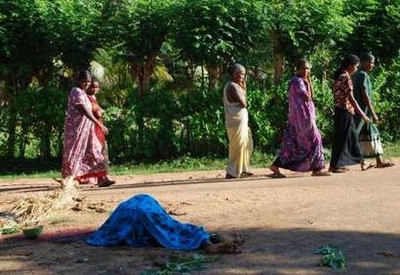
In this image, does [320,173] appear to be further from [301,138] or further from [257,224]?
[257,224]

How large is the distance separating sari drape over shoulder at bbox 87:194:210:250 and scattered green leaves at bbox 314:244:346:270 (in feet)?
3.12

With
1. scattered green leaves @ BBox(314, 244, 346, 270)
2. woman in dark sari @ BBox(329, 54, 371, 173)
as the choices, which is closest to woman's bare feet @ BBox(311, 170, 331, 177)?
woman in dark sari @ BBox(329, 54, 371, 173)

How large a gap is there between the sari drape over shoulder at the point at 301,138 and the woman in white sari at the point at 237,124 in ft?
1.83

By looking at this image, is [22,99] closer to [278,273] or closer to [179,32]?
[179,32]

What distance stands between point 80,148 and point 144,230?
3.97m

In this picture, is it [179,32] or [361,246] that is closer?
[361,246]

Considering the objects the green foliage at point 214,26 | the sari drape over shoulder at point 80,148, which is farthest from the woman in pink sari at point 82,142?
the green foliage at point 214,26

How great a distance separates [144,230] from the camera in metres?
5.51

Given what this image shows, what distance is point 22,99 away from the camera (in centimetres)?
1252

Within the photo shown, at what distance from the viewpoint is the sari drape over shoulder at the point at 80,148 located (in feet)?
30.2

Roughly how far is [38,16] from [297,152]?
19.2 ft

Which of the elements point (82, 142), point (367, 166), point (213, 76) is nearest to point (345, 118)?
point (367, 166)

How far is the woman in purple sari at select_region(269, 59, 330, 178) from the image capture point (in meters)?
9.28

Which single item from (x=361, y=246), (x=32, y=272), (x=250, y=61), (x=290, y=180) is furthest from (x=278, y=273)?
(x=250, y=61)
